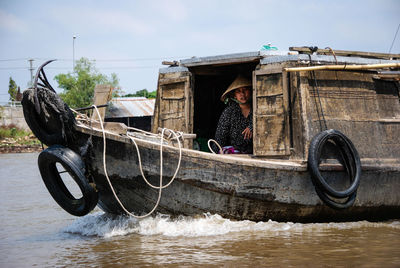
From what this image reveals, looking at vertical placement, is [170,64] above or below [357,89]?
above

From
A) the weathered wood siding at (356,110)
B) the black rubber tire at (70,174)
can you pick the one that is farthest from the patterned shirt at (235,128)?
the black rubber tire at (70,174)

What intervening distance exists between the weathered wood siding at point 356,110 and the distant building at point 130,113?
1889cm

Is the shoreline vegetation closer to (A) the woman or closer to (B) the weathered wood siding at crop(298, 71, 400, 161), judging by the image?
(A) the woman

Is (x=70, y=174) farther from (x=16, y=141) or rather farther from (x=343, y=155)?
(x=16, y=141)

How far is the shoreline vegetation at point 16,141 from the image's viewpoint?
99.2ft

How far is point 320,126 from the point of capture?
5.24 meters

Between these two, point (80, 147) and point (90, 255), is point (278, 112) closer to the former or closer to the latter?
point (80, 147)

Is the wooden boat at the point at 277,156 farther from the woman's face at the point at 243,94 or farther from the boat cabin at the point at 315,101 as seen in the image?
the woman's face at the point at 243,94

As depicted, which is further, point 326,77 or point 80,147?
point 326,77

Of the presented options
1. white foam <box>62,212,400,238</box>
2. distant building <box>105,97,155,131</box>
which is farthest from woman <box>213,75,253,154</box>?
distant building <box>105,97,155,131</box>

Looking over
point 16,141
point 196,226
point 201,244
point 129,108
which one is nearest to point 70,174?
point 196,226

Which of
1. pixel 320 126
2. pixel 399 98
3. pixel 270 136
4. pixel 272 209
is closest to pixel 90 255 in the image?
pixel 272 209

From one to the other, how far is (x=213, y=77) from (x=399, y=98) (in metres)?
2.92

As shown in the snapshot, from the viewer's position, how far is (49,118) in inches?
179
